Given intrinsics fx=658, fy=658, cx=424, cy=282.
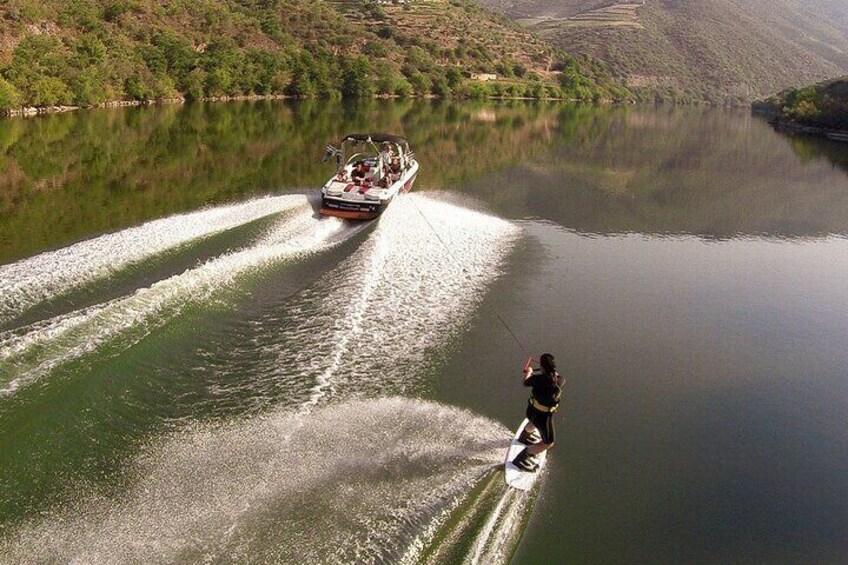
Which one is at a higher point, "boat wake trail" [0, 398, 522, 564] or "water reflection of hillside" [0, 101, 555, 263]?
"water reflection of hillside" [0, 101, 555, 263]

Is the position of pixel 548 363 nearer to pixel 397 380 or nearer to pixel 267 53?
pixel 397 380

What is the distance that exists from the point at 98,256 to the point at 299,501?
31.5ft

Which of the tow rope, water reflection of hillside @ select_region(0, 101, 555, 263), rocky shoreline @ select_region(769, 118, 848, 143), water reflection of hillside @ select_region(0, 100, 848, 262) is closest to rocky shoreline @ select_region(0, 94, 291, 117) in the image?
water reflection of hillside @ select_region(0, 101, 555, 263)

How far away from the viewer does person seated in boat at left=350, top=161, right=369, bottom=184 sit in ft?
76.7

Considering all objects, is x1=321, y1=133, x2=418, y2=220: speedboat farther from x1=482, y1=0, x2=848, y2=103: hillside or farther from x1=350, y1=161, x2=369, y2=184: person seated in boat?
x1=482, y1=0, x2=848, y2=103: hillside

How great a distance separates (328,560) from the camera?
272 inches

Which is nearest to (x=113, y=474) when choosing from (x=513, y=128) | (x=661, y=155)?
(x=661, y=155)

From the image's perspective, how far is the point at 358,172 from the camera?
24.2m

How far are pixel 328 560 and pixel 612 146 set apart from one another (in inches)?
1966

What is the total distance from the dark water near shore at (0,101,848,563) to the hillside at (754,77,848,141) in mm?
56997

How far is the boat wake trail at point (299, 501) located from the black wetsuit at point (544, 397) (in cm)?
72

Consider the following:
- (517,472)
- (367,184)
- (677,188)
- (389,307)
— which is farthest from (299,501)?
(677,188)

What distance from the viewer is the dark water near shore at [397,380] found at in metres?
7.69

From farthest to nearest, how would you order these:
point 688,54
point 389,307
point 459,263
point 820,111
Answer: point 688,54 → point 820,111 → point 459,263 → point 389,307
